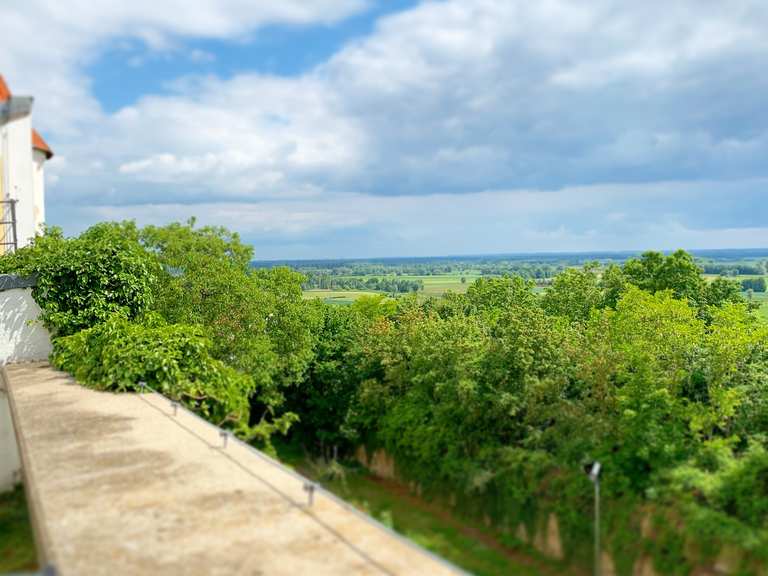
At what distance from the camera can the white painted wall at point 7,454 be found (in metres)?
13.0

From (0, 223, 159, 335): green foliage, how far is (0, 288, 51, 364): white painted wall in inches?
14.9

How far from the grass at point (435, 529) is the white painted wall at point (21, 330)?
8.20 m

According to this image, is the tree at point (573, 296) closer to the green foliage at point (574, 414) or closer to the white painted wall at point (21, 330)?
the green foliage at point (574, 414)

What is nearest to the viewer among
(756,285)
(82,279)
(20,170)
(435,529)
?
Answer: (82,279)

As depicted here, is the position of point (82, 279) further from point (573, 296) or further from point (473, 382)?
point (573, 296)

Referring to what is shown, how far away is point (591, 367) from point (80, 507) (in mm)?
14039

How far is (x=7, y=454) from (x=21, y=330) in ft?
12.1

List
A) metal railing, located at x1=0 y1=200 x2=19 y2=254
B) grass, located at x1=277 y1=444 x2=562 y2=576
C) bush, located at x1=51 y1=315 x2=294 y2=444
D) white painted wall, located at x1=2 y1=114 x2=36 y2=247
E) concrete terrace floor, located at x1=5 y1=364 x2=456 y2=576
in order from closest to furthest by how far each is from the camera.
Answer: concrete terrace floor, located at x1=5 y1=364 x2=456 y2=576 < bush, located at x1=51 y1=315 x2=294 y2=444 < grass, located at x1=277 y1=444 x2=562 y2=576 < metal railing, located at x1=0 y1=200 x2=19 y2=254 < white painted wall, located at x1=2 y1=114 x2=36 y2=247

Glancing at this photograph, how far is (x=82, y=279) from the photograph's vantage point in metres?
15.9

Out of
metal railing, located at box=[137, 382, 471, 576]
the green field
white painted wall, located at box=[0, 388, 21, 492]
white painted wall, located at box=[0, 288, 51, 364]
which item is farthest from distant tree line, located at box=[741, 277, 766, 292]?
metal railing, located at box=[137, 382, 471, 576]

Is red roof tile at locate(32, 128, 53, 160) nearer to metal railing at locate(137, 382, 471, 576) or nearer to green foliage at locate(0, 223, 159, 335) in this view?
green foliage at locate(0, 223, 159, 335)

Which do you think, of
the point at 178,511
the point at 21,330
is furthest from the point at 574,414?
the point at 21,330

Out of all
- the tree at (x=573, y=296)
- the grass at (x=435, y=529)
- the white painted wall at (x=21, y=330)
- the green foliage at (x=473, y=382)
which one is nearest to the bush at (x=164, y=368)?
the green foliage at (x=473, y=382)

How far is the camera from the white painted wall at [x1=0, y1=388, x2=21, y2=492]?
13.0 m
